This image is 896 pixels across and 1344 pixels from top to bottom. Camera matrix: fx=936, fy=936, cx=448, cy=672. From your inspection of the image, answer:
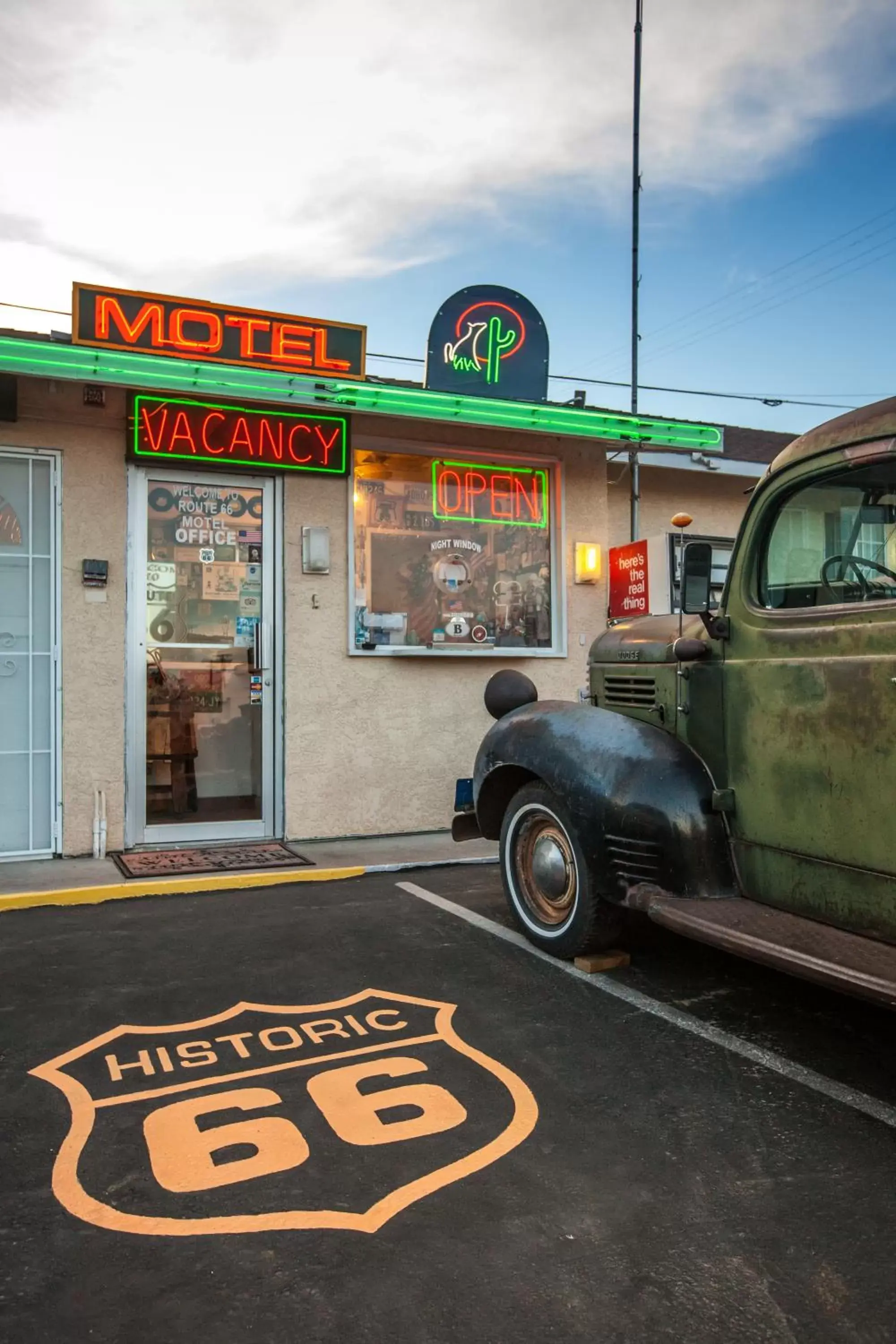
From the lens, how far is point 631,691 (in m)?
4.75

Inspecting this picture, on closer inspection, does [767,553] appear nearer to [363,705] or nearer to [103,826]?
[363,705]

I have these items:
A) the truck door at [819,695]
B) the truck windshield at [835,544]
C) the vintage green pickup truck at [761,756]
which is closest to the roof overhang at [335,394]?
the vintage green pickup truck at [761,756]

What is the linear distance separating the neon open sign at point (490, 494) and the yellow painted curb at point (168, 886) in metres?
3.33

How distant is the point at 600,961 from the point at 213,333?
17.3 feet

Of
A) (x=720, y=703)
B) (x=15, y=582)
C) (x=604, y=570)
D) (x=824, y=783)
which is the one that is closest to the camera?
(x=824, y=783)

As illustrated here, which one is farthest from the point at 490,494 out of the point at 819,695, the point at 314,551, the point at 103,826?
the point at 819,695

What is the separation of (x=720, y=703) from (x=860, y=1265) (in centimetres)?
225

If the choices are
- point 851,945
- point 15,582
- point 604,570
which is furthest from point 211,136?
point 851,945

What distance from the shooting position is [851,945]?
3277 mm

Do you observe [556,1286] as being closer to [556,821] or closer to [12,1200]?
[12,1200]

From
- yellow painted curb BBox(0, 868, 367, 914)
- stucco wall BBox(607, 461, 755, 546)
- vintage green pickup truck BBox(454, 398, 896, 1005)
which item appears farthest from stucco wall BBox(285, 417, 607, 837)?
vintage green pickup truck BBox(454, 398, 896, 1005)

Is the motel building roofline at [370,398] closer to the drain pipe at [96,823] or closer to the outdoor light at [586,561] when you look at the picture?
the outdoor light at [586,561]

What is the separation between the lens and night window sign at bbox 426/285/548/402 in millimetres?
7789

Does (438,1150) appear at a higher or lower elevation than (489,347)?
lower
